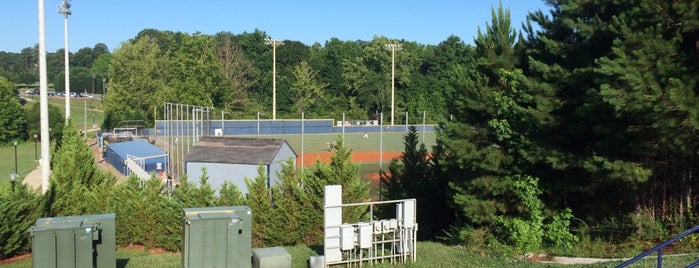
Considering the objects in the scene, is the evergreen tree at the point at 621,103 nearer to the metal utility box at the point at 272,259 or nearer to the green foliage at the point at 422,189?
the green foliage at the point at 422,189

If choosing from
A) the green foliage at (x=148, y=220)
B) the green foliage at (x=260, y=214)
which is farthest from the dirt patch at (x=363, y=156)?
the green foliage at (x=148, y=220)

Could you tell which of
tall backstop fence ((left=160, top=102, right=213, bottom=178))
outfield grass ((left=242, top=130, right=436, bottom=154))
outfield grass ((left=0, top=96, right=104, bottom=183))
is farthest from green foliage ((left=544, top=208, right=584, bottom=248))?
outfield grass ((left=242, top=130, right=436, bottom=154))

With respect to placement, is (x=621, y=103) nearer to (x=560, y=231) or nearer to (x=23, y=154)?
(x=560, y=231)

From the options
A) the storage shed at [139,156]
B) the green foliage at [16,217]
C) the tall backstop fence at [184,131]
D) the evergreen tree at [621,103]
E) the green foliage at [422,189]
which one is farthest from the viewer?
the storage shed at [139,156]

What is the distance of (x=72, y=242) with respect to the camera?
29.0ft

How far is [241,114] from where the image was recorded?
81500 millimetres

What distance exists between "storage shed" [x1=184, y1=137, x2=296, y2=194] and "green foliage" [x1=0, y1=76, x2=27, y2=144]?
188ft

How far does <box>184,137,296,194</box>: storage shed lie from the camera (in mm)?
22328

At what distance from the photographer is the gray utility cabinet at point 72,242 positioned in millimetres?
8695

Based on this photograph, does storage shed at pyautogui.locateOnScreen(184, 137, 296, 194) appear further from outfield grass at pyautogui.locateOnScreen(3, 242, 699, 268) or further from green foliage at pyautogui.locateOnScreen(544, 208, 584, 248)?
green foliage at pyautogui.locateOnScreen(544, 208, 584, 248)

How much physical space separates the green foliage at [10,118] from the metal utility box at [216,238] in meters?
71.8

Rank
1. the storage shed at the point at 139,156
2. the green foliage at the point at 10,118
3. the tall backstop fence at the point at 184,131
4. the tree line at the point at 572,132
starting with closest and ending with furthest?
the tree line at the point at 572,132 → the tall backstop fence at the point at 184,131 → the storage shed at the point at 139,156 → the green foliage at the point at 10,118

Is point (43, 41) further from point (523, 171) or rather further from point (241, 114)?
point (241, 114)

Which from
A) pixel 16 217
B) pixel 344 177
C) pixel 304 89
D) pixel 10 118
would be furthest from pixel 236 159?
pixel 304 89
